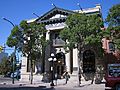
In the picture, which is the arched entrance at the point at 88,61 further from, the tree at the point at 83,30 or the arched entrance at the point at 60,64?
the tree at the point at 83,30

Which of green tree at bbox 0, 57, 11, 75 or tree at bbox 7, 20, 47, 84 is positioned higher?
tree at bbox 7, 20, 47, 84

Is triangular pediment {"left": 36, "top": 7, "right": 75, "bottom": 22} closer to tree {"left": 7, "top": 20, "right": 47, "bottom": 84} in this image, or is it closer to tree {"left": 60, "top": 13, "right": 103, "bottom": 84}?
tree {"left": 7, "top": 20, "right": 47, "bottom": 84}

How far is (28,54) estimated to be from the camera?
36.0 m

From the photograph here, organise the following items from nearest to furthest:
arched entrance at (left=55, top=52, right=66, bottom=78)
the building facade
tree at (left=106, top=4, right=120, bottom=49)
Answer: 1. tree at (left=106, top=4, right=120, bottom=49)
2. the building facade
3. arched entrance at (left=55, top=52, right=66, bottom=78)

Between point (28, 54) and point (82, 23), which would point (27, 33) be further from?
point (82, 23)

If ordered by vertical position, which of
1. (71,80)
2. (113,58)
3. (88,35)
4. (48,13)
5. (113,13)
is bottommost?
(71,80)

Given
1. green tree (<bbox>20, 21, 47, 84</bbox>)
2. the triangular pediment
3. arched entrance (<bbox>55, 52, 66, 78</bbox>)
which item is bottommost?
arched entrance (<bbox>55, 52, 66, 78</bbox>)

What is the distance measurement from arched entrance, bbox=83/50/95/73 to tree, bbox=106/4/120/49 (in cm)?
699

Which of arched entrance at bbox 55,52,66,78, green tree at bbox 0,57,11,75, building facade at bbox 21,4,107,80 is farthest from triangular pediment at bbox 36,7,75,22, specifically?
green tree at bbox 0,57,11,75

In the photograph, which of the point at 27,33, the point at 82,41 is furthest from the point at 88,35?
the point at 27,33

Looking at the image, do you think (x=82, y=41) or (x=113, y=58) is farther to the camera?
(x=113, y=58)

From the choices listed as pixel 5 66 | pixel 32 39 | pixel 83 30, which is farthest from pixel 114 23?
pixel 5 66

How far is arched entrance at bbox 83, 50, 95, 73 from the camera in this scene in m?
36.6

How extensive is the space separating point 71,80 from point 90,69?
3.17 m
